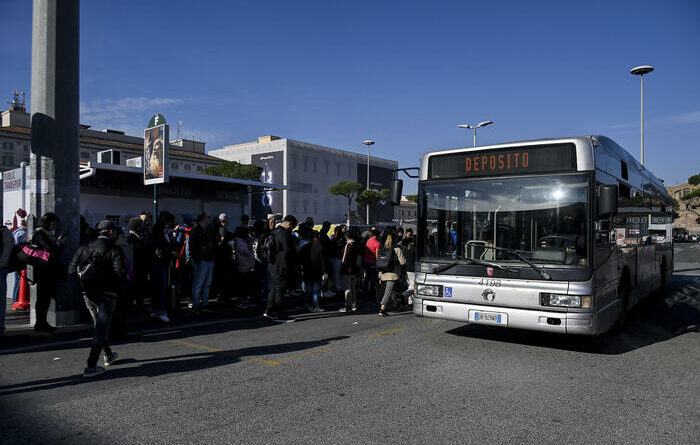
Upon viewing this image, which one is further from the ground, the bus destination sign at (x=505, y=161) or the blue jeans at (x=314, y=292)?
the bus destination sign at (x=505, y=161)

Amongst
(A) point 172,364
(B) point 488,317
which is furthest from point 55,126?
(B) point 488,317

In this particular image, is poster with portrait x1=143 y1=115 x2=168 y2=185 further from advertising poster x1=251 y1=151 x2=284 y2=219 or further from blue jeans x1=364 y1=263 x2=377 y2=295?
advertising poster x1=251 y1=151 x2=284 y2=219

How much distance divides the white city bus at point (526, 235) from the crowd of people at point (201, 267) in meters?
2.39

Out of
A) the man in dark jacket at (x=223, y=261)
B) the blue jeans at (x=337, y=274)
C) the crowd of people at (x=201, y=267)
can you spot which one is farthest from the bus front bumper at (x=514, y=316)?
the blue jeans at (x=337, y=274)

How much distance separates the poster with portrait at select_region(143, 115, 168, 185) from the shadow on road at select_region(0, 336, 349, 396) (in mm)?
5188

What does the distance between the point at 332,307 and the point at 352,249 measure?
59.8 inches

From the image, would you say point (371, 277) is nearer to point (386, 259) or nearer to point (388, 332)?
point (386, 259)

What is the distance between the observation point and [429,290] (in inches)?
266

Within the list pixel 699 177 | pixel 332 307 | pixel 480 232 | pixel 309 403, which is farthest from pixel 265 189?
pixel 699 177

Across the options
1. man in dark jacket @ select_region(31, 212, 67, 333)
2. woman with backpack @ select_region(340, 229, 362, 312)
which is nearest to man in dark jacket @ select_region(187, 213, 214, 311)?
man in dark jacket @ select_region(31, 212, 67, 333)

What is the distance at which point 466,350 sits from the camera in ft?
20.9

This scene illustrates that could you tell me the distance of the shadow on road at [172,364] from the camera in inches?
190

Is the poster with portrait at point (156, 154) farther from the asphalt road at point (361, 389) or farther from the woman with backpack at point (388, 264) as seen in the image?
the woman with backpack at point (388, 264)

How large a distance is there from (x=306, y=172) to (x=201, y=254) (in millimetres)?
77193
